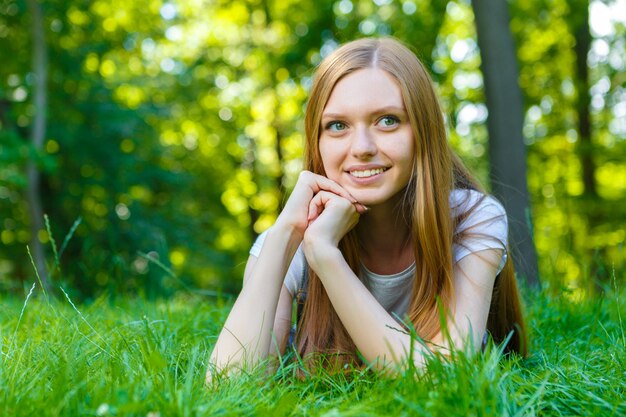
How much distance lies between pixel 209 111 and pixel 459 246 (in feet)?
47.8

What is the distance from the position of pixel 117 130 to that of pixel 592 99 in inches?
354

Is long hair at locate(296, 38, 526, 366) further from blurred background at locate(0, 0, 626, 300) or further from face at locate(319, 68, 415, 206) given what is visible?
blurred background at locate(0, 0, 626, 300)

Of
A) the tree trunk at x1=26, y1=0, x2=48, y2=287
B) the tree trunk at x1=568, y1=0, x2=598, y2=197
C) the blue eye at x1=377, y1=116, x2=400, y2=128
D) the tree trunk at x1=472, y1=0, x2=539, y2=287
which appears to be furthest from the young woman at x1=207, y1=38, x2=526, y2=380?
the tree trunk at x1=568, y1=0, x2=598, y2=197

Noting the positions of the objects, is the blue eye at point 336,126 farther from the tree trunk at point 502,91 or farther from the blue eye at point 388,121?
the tree trunk at point 502,91

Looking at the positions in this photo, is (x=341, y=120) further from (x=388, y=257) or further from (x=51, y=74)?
(x=51, y=74)

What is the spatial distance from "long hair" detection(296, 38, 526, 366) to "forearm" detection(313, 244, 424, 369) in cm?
17

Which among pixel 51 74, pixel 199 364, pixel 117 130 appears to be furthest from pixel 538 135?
pixel 199 364

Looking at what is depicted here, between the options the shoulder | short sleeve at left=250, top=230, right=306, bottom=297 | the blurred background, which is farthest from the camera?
the blurred background

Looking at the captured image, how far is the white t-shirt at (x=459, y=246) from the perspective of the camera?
2.26 metres

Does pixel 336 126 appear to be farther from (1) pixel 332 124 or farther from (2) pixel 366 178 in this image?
(2) pixel 366 178

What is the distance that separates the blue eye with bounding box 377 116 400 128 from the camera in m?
2.30

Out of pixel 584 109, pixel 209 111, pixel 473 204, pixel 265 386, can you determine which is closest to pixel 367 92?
pixel 473 204

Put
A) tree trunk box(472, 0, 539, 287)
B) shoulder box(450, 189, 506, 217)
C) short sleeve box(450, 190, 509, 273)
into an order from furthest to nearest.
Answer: tree trunk box(472, 0, 539, 287)
shoulder box(450, 189, 506, 217)
short sleeve box(450, 190, 509, 273)

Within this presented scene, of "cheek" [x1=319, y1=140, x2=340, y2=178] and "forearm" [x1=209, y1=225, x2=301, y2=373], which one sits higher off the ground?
"cheek" [x1=319, y1=140, x2=340, y2=178]
